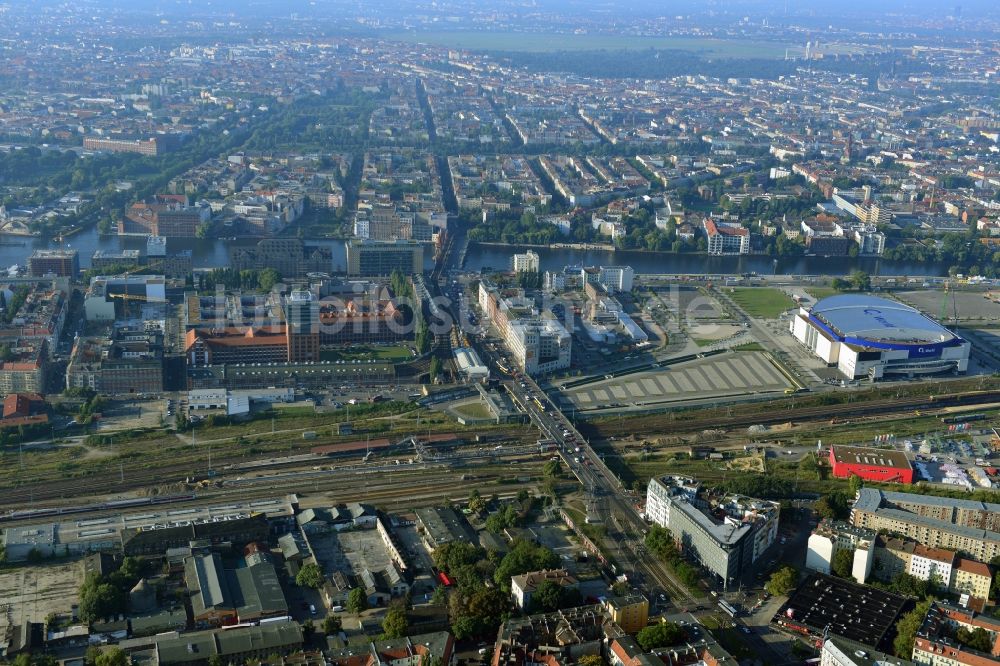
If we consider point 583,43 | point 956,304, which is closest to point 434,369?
point 956,304

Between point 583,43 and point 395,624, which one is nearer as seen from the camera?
point 395,624

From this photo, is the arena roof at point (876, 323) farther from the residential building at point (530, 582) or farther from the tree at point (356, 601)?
the tree at point (356, 601)

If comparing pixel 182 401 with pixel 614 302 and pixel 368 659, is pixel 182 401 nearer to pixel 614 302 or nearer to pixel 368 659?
pixel 368 659

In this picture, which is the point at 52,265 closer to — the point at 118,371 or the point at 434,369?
the point at 118,371

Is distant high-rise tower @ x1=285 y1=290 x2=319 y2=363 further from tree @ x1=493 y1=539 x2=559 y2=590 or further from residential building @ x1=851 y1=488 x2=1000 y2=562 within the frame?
residential building @ x1=851 y1=488 x2=1000 y2=562

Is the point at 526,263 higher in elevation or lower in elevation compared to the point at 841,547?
lower

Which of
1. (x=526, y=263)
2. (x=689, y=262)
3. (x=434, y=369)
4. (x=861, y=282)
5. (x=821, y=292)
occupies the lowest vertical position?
(x=689, y=262)
